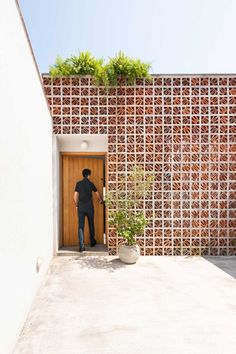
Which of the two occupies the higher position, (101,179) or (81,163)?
(81,163)

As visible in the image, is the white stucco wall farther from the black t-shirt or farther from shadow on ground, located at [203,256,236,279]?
shadow on ground, located at [203,256,236,279]

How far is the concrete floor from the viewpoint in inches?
75.2

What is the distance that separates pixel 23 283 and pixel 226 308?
2.15m

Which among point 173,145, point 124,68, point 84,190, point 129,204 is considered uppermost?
point 124,68

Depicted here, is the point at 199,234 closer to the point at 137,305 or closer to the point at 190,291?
the point at 190,291

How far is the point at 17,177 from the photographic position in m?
2.10

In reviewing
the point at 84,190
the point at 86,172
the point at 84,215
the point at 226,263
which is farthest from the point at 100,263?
the point at 226,263

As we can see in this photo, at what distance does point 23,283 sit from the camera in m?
2.19

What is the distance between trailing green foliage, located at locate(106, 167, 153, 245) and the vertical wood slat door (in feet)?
2.33

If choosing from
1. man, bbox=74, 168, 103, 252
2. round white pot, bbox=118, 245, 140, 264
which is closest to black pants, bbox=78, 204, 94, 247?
man, bbox=74, 168, 103, 252

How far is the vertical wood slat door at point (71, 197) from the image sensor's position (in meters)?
4.81

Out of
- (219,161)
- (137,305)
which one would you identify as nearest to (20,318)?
(137,305)

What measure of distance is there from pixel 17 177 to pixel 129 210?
2405mm

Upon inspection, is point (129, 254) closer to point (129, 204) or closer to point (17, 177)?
point (129, 204)
